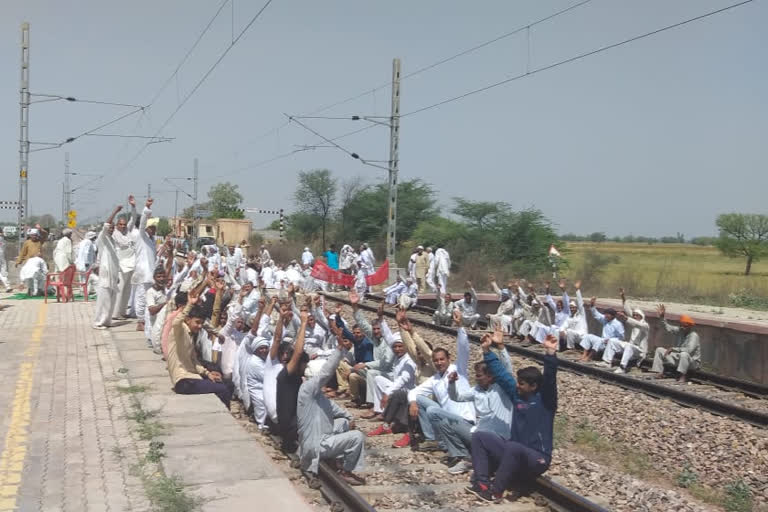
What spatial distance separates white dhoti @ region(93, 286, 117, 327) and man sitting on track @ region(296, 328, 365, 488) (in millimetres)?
7803

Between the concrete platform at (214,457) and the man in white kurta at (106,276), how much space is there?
4375 mm

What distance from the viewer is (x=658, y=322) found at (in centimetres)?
1870

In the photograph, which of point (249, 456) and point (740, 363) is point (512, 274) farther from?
point (249, 456)

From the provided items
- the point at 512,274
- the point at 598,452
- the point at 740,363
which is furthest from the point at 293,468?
the point at 512,274

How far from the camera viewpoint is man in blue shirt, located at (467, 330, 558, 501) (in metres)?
6.68

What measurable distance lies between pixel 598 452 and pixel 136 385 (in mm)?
5558

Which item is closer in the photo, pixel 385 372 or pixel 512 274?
pixel 385 372

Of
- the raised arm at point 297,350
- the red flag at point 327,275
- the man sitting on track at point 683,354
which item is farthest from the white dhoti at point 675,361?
the red flag at point 327,275

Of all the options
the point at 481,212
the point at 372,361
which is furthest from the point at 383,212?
the point at 372,361

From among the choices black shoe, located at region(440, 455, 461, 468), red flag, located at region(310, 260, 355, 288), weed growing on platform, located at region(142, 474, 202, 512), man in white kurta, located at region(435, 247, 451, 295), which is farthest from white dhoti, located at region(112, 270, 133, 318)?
man in white kurta, located at region(435, 247, 451, 295)

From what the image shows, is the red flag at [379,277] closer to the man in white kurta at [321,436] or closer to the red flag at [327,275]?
the red flag at [327,275]

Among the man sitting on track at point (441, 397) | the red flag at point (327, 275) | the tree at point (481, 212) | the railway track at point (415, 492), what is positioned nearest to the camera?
the railway track at point (415, 492)

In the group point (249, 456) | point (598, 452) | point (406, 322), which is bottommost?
point (598, 452)

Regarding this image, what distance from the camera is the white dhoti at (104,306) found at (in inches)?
544
